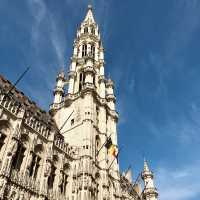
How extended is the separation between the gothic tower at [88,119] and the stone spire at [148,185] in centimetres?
Answer: 1448

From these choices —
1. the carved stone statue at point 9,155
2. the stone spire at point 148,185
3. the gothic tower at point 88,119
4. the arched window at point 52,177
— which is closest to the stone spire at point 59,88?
the gothic tower at point 88,119

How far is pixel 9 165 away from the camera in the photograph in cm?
2338

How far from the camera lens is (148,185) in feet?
169

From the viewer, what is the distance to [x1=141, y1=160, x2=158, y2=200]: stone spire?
1932 inches

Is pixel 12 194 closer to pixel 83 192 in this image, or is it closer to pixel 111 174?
pixel 83 192

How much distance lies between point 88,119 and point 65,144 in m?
5.05

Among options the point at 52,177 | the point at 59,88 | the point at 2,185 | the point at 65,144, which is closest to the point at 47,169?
the point at 52,177

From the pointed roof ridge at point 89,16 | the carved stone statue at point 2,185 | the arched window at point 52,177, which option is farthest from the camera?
the pointed roof ridge at point 89,16

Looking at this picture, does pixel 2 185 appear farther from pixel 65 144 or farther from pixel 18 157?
pixel 65 144

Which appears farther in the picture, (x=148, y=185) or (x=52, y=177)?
(x=148, y=185)

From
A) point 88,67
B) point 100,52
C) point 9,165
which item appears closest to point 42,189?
point 9,165

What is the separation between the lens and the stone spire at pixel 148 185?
49062 mm

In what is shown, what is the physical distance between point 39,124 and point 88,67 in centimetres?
Answer: 1733

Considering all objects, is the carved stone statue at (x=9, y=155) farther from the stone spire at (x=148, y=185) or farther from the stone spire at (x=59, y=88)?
the stone spire at (x=148, y=185)
